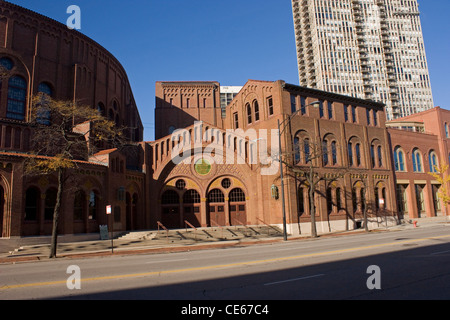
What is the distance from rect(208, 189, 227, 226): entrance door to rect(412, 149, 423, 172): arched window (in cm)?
2904

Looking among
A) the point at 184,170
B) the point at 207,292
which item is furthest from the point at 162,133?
the point at 207,292

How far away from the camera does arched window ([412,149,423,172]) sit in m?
45.4

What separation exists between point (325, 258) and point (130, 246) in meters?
14.2

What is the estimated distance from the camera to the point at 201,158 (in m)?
33.5

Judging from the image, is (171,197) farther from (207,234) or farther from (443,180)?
(443,180)

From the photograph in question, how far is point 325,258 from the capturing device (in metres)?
12.8

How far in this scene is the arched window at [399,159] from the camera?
43.3 metres

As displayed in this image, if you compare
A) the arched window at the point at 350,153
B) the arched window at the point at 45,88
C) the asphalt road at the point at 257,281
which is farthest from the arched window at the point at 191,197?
the asphalt road at the point at 257,281

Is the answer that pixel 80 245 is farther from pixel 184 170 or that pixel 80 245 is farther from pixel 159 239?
pixel 184 170

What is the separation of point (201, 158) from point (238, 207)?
6.32 m

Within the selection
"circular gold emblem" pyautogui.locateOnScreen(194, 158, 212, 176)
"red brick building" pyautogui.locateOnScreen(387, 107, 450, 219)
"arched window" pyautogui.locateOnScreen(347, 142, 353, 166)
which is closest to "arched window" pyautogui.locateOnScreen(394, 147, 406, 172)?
"red brick building" pyautogui.locateOnScreen(387, 107, 450, 219)

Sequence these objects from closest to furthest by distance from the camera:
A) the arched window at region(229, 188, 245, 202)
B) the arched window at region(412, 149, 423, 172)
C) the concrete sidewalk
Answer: the concrete sidewalk
the arched window at region(229, 188, 245, 202)
the arched window at region(412, 149, 423, 172)

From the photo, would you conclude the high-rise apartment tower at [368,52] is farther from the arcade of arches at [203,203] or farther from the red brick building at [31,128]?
the red brick building at [31,128]

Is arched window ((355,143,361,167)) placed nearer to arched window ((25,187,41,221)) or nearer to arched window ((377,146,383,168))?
arched window ((377,146,383,168))
